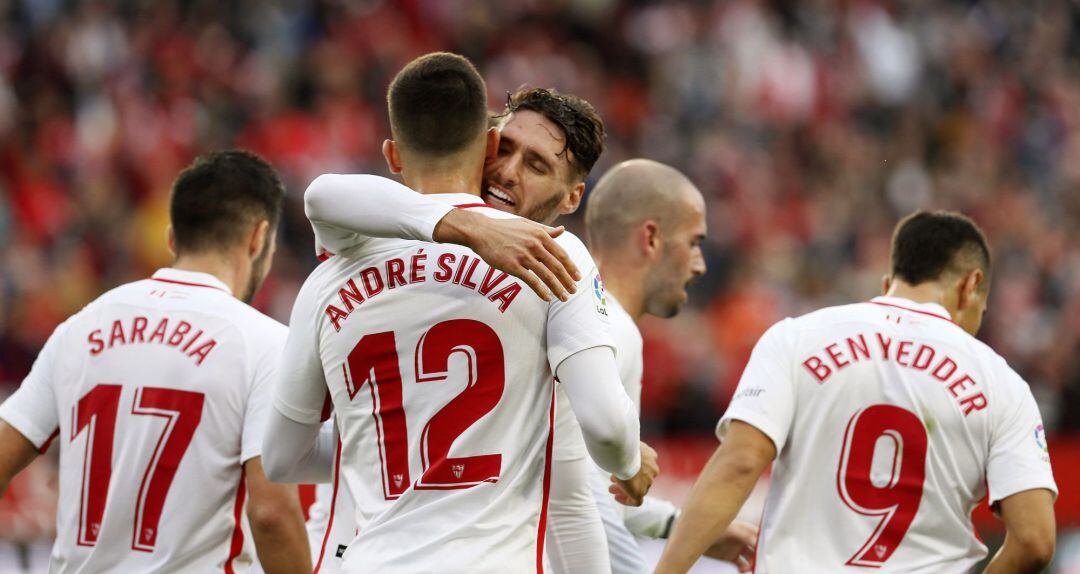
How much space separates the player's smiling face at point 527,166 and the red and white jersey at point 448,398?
422 millimetres

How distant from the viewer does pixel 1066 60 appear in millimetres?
18125

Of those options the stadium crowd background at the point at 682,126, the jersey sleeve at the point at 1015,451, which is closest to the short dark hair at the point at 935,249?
the jersey sleeve at the point at 1015,451

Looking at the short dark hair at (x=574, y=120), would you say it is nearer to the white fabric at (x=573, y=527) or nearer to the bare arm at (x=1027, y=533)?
the white fabric at (x=573, y=527)

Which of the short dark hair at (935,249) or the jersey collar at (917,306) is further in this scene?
the short dark hair at (935,249)

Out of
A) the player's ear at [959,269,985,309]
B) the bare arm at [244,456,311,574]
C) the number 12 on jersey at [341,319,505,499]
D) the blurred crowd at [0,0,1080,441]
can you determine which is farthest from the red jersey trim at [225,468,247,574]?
the blurred crowd at [0,0,1080,441]

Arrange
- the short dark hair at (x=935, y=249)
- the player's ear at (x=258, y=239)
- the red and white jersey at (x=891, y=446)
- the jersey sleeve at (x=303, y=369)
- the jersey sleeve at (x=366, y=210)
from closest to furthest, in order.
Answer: the jersey sleeve at (x=366, y=210) → the jersey sleeve at (x=303, y=369) → the red and white jersey at (x=891, y=446) → the player's ear at (x=258, y=239) → the short dark hair at (x=935, y=249)

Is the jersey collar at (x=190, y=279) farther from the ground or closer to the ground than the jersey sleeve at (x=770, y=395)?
farther from the ground

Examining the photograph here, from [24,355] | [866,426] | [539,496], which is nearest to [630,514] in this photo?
[866,426]

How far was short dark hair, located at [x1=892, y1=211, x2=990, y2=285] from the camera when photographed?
5656 mm

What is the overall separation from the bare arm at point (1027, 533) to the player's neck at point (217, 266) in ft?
9.33

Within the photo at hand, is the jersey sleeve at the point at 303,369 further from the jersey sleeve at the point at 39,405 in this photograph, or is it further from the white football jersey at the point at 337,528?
the jersey sleeve at the point at 39,405

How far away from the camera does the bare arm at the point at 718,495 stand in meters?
5.11

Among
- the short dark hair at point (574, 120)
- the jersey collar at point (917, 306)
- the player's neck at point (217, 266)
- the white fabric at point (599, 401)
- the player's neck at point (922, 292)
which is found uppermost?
the short dark hair at point (574, 120)

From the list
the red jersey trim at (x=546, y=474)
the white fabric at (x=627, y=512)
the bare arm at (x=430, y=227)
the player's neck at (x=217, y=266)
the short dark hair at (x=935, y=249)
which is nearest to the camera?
the bare arm at (x=430, y=227)
